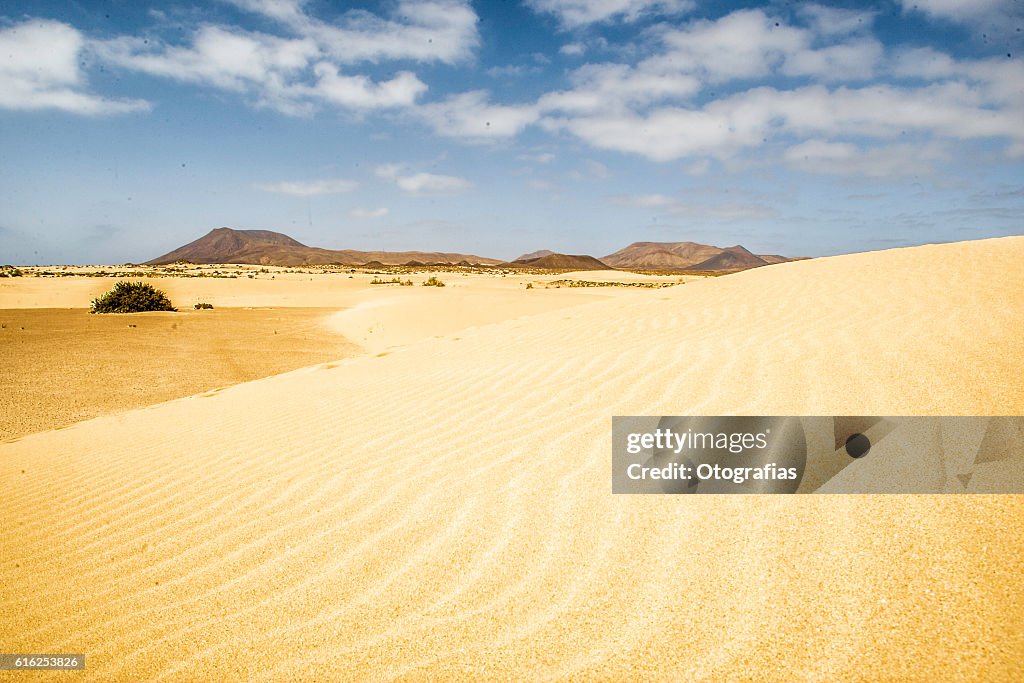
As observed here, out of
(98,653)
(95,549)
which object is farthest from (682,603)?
(95,549)

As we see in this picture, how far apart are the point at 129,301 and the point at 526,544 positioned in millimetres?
18984

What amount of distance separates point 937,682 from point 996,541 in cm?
82

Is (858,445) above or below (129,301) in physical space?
below

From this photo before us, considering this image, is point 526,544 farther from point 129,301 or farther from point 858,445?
point 129,301

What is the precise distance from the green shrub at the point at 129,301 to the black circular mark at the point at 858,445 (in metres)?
19.6

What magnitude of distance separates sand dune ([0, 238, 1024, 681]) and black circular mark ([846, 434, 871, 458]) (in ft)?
0.96

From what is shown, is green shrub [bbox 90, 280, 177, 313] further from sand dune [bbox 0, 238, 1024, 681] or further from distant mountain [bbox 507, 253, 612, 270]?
distant mountain [bbox 507, 253, 612, 270]

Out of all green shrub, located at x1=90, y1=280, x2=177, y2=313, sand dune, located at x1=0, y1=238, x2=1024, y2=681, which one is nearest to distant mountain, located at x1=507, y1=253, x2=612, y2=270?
green shrub, located at x1=90, y1=280, x2=177, y2=313

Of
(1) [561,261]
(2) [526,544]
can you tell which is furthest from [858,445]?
(1) [561,261]

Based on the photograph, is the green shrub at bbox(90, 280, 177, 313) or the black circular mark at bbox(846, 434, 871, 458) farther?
the green shrub at bbox(90, 280, 177, 313)

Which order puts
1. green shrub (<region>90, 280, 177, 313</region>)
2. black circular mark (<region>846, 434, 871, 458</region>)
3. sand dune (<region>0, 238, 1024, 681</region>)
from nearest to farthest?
sand dune (<region>0, 238, 1024, 681</region>) → black circular mark (<region>846, 434, 871, 458</region>) → green shrub (<region>90, 280, 177, 313</region>)

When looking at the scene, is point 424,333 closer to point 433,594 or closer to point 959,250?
point 959,250

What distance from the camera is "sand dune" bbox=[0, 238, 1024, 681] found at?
1.74 meters

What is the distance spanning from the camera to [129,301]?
1659cm
